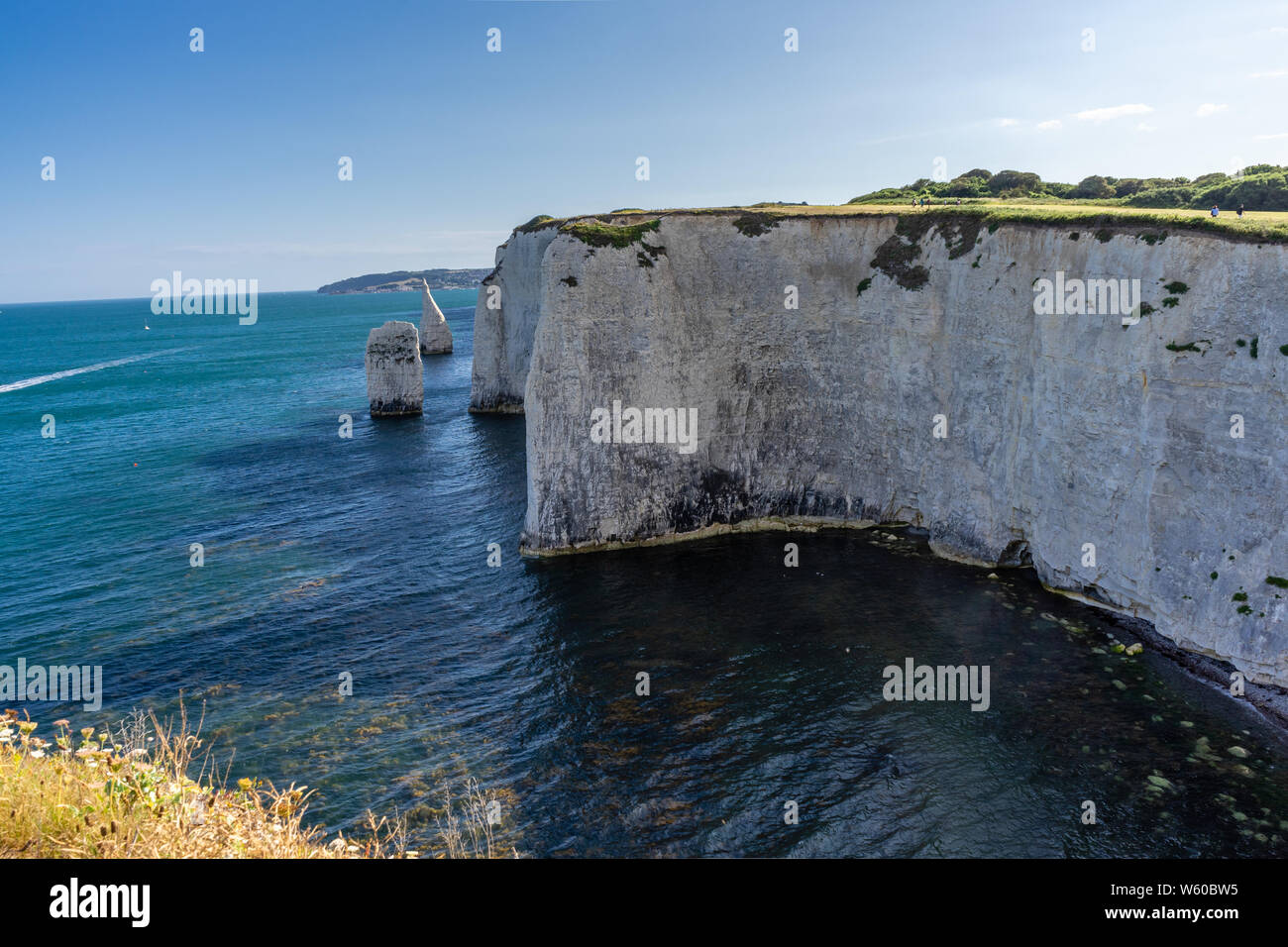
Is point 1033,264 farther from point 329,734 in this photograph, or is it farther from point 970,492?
point 329,734

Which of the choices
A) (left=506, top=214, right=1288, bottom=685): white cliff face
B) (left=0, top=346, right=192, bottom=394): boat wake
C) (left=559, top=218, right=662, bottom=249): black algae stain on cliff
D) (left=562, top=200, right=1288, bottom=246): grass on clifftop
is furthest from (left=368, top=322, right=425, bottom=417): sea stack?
(left=0, top=346, right=192, bottom=394): boat wake

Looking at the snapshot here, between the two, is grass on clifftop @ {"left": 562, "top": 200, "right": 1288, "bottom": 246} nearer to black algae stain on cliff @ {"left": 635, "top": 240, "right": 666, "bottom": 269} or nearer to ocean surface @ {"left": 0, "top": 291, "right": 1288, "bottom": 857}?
black algae stain on cliff @ {"left": 635, "top": 240, "right": 666, "bottom": 269}

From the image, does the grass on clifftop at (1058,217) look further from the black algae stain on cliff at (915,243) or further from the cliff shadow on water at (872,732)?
the cliff shadow on water at (872,732)

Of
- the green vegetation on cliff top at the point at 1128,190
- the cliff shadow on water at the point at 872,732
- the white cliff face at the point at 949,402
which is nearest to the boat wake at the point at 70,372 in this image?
the white cliff face at the point at 949,402

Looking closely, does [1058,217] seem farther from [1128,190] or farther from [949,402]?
[1128,190]

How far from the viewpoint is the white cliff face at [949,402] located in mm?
25594

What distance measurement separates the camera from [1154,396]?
27.6 m

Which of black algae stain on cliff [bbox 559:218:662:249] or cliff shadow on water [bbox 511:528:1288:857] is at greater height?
black algae stain on cliff [bbox 559:218:662:249]

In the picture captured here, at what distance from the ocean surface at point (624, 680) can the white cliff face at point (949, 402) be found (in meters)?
2.34

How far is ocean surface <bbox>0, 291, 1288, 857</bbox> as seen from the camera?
2038 centimetres

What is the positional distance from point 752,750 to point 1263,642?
16917mm

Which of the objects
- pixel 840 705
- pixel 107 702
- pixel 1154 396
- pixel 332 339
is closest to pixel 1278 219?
pixel 1154 396

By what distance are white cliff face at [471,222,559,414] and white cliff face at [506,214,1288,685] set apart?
92.5 feet

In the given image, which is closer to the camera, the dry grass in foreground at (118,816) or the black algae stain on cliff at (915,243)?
the dry grass in foreground at (118,816)
